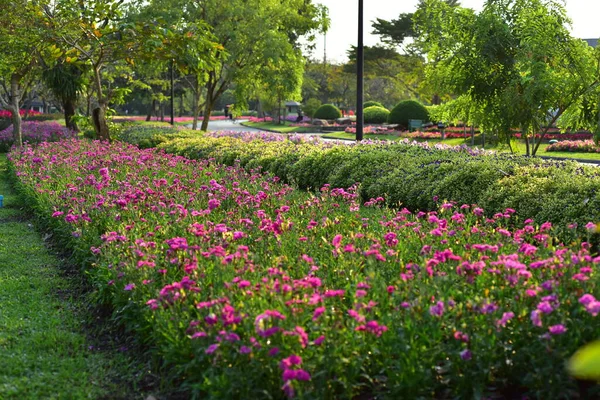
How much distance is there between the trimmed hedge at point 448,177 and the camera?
659 cm

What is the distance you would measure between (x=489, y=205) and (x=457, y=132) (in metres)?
27.4

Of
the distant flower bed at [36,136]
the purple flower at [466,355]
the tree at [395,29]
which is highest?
the tree at [395,29]

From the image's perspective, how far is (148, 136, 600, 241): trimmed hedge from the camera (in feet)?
21.6

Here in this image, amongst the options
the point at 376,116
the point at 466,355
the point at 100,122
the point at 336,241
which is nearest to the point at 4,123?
the point at 100,122

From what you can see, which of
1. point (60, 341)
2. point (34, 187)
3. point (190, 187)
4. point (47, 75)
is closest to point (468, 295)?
point (60, 341)

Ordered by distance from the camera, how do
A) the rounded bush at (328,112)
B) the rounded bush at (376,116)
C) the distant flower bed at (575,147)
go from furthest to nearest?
the rounded bush at (328,112)
the rounded bush at (376,116)
the distant flower bed at (575,147)

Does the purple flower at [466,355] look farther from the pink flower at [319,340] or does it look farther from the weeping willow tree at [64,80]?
the weeping willow tree at [64,80]

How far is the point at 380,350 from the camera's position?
136 inches

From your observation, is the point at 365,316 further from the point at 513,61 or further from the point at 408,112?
the point at 408,112

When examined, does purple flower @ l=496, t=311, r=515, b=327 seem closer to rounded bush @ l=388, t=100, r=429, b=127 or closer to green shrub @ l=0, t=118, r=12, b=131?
green shrub @ l=0, t=118, r=12, b=131

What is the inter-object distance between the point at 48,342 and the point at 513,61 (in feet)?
32.4

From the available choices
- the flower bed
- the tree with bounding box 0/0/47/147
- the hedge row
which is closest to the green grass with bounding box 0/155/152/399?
the flower bed

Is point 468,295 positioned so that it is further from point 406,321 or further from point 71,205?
point 71,205

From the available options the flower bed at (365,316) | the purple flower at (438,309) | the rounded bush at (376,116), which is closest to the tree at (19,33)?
the flower bed at (365,316)
